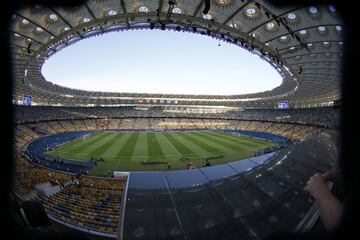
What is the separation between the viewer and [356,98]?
2.04m

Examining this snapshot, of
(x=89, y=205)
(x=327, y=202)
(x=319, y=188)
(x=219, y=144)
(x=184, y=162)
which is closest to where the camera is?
(x=327, y=202)

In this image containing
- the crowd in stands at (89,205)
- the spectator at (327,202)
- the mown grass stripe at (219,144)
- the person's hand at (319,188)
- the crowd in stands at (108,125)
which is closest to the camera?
the spectator at (327,202)

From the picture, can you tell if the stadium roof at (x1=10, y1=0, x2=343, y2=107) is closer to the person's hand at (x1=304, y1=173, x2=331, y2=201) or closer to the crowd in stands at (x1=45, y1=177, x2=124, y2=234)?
the crowd in stands at (x1=45, y1=177, x2=124, y2=234)

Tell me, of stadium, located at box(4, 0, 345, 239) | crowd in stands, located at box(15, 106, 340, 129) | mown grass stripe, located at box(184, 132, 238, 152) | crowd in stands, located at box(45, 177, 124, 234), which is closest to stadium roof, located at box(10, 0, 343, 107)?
stadium, located at box(4, 0, 345, 239)

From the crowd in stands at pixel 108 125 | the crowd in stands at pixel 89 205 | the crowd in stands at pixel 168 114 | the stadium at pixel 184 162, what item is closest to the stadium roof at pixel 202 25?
the stadium at pixel 184 162

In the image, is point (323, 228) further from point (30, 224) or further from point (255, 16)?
point (255, 16)

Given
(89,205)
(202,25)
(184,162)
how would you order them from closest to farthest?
(89,205), (202,25), (184,162)

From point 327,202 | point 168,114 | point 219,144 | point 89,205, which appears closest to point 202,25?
point 89,205

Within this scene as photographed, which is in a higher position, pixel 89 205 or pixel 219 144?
pixel 89 205

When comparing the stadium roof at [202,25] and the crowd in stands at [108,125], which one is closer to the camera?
the crowd in stands at [108,125]

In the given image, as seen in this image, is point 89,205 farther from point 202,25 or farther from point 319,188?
point 202,25

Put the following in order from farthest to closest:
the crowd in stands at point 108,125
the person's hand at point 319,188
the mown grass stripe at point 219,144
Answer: the mown grass stripe at point 219,144 → the crowd in stands at point 108,125 → the person's hand at point 319,188

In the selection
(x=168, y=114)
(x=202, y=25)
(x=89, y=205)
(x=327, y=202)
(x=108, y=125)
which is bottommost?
(x=89, y=205)

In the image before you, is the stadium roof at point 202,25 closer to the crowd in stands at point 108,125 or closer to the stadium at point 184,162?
the stadium at point 184,162
